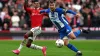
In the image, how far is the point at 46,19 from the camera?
2544 cm

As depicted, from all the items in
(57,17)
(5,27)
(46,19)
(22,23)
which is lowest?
(57,17)

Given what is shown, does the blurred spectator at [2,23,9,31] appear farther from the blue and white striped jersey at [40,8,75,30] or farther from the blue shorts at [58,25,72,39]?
the blue shorts at [58,25,72,39]

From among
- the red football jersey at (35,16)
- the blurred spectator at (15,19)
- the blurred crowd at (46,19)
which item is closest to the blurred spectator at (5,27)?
the blurred crowd at (46,19)

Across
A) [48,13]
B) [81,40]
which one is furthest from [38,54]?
[81,40]

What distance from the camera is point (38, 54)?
16.8 m

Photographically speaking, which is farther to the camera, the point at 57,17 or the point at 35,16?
the point at 35,16

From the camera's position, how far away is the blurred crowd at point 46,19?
25047mm

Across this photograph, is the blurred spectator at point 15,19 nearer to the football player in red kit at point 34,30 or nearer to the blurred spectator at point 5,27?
→ the blurred spectator at point 5,27

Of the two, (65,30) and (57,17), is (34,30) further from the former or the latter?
(65,30)

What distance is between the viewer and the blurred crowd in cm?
2505

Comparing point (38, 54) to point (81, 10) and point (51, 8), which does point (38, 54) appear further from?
point (81, 10)

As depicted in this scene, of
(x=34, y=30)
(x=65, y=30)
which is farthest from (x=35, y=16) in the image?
(x=65, y=30)

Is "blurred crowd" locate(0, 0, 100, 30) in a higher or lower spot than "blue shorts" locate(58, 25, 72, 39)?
higher

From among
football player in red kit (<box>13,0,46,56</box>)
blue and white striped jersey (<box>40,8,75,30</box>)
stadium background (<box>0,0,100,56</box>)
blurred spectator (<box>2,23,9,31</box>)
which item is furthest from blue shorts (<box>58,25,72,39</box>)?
blurred spectator (<box>2,23,9,31</box>)
